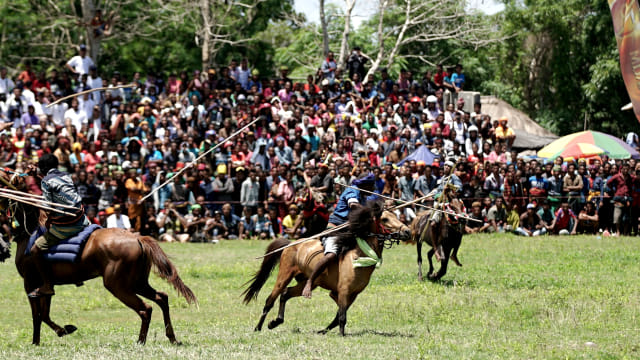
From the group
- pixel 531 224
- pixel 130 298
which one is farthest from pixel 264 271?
pixel 531 224

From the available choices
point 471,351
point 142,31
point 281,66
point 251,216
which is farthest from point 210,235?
point 281,66

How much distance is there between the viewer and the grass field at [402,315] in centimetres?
1049

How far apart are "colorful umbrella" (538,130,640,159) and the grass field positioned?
7026 mm

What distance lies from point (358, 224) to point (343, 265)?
0.61 meters

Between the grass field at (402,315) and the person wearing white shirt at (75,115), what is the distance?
6997 millimetres

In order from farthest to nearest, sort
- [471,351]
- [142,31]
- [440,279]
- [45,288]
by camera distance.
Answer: [142,31] → [440,279] → [45,288] → [471,351]

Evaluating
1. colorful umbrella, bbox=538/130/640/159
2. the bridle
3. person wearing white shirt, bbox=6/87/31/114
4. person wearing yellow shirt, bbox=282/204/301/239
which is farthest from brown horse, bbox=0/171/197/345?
colorful umbrella, bbox=538/130/640/159

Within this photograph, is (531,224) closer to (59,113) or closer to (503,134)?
(503,134)

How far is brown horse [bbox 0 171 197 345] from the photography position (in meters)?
10.9

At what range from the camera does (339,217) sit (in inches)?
487

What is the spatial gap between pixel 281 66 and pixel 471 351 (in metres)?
37.0

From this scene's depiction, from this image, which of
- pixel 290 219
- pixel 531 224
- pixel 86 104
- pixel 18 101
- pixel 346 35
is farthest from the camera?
pixel 346 35

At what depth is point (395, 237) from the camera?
38.5 ft

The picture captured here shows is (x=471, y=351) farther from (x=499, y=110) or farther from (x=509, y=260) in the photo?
(x=499, y=110)
